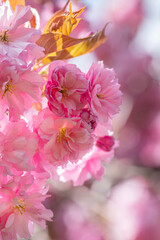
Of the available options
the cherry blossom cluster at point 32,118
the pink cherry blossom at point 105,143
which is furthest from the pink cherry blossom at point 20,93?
the pink cherry blossom at point 105,143

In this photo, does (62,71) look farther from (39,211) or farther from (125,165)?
(125,165)

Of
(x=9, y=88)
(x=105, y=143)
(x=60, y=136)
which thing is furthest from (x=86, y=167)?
(x=9, y=88)

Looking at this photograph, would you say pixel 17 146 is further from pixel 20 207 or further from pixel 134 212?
pixel 134 212

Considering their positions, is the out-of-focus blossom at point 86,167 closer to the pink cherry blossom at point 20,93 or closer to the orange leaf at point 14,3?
the pink cherry blossom at point 20,93

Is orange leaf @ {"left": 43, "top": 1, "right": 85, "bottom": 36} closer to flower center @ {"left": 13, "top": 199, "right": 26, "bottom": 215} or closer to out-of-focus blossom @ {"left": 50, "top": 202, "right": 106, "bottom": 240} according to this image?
flower center @ {"left": 13, "top": 199, "right": 26, "bottom": 215}

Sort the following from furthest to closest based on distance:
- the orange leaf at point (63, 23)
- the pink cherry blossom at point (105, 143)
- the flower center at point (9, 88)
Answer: the pink cherry blossom at point (105, 143)
the orange leaf at point (63, 23)
the flower center at point (9, 88)

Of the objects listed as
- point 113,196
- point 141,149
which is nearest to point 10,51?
point 113,196
